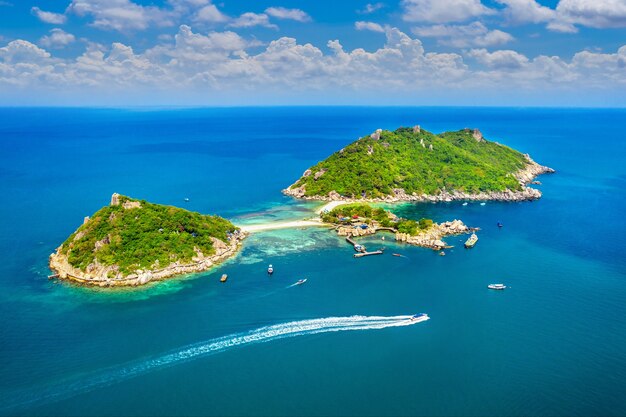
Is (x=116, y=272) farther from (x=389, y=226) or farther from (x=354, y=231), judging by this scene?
(x=389, y=226)

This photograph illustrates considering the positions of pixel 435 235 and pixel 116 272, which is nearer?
pixel 116 272

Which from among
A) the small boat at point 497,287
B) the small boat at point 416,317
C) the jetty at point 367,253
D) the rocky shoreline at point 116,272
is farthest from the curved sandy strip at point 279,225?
the small boat at point 416,317

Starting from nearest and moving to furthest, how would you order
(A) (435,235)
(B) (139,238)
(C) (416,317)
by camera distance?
(C) (416,317), (B) (139,238), (A) (435,235)

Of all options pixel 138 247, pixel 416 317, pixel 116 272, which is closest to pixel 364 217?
pixel 416 317

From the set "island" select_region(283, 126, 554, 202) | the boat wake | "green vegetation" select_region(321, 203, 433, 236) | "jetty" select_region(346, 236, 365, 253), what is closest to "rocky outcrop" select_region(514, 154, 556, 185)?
"island" select_region(283, 126, 554, 202)

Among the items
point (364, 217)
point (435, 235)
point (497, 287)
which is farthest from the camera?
point (364, 217)

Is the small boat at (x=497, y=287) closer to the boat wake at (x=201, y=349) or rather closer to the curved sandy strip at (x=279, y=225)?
the boat wake at (x=201, y=349)

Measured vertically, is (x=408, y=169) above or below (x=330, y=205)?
above

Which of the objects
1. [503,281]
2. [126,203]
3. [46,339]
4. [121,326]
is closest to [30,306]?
[46,339]
